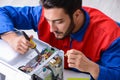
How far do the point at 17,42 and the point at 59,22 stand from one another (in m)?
0.18

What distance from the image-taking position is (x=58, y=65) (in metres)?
0.81

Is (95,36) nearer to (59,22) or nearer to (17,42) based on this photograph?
(59,22)

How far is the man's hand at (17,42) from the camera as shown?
83 centimetres

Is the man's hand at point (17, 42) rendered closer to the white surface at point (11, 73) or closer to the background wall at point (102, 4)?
the white surface at point (11, 73)

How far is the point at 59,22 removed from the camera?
0.95 meters

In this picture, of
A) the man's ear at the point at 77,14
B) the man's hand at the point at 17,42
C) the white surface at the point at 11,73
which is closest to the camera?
the white surface at the point at 11,73

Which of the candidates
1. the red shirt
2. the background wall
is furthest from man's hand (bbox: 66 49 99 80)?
the background wall

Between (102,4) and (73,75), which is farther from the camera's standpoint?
(102,4)

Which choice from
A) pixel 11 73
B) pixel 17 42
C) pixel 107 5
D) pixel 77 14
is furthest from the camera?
pixel 107 5

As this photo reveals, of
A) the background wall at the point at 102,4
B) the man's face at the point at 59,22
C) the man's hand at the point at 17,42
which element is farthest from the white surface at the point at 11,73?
the background wall at the point at 102,4

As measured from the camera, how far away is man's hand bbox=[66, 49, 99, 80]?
81 cm

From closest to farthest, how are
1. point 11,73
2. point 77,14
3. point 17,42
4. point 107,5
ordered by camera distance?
point 11,73 < point 17,42 < point 77,14 < point 107,5

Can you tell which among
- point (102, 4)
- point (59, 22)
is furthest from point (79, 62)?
point (102, 4)

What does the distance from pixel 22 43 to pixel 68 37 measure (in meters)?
0.26
